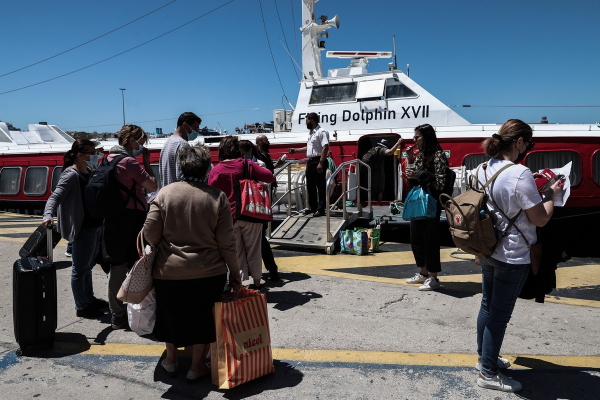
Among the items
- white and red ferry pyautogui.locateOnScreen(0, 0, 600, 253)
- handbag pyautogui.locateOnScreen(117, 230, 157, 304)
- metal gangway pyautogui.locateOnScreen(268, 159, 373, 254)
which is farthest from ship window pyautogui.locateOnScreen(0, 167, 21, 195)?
handbag pyautogui.locateOnScreen(117, 230, 157, 304)

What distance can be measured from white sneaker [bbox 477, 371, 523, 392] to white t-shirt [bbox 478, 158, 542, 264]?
0.88 meters

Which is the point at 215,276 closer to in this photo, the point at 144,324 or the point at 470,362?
the point at 144,324

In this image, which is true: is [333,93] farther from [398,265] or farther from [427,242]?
[427,242]

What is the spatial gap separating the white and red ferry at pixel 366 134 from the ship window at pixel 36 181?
0.03m

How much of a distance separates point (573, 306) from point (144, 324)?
4.53 meters

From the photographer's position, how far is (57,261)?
25.9 feet

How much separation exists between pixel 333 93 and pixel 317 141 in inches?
181

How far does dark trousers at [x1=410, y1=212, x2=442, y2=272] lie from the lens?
5762 millimetres

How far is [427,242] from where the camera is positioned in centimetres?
582

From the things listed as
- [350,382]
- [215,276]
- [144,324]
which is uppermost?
[215,276]

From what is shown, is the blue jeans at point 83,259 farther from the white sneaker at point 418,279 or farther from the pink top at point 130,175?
the white sneaker at point 418,279

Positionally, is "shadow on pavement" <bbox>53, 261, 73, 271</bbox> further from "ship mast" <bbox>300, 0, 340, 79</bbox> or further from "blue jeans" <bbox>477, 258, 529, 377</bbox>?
"ship mast" <bbox>300, 0, 340, 79</bbox>

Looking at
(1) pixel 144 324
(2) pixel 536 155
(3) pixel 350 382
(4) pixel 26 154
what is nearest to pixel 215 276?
(1) pixel 144 324

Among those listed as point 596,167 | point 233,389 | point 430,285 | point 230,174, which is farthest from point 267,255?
point 596,167
